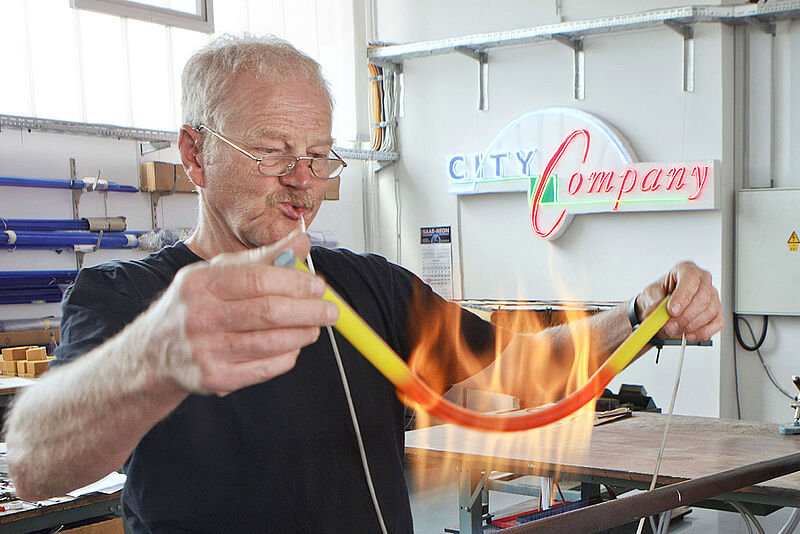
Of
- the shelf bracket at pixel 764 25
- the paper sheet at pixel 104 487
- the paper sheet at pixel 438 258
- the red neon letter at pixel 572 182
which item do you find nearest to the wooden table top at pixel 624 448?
the paper sheet at pixel 104 487

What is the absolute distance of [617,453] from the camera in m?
2.87

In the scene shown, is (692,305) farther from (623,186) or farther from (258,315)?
(623,186)

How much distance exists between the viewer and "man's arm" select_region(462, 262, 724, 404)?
1.71m

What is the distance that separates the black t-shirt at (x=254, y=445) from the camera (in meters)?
1.46

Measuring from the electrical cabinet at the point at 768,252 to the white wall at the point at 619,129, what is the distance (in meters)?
0.14

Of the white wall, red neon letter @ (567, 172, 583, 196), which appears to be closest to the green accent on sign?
red neon letter @ (567, 172, 583, 196)

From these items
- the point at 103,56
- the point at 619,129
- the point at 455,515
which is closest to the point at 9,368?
the point at 103,56

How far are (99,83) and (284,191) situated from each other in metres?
5.25

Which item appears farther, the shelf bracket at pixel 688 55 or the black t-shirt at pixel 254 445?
the shelf bracket at pixel 688 55

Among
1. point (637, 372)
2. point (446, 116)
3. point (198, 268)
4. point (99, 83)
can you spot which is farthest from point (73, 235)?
point (198, 268)

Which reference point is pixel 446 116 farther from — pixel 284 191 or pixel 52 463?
pixel 52 463

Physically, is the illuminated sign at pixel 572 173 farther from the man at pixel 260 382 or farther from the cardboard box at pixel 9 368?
the man at pixel 260 382

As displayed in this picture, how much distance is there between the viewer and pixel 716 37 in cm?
621

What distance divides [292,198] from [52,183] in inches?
189
